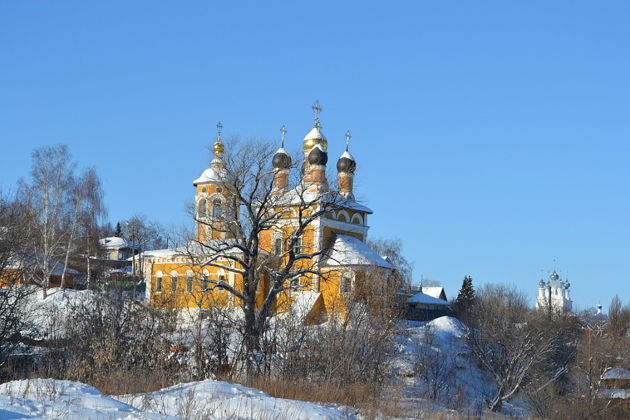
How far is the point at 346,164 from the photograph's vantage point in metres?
37.8

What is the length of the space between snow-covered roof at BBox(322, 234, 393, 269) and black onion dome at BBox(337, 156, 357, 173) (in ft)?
13.1

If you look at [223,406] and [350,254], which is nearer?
[223,406]

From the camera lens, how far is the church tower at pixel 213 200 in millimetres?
26203

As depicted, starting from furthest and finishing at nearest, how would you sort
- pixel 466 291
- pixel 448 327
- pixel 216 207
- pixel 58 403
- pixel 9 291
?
pixel 466 291 < pixel 448 327 < pixel 216 207 < pixel 9 291 < pixel 58 403

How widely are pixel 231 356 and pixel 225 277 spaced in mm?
19250

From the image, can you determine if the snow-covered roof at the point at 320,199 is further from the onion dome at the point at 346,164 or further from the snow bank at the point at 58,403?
the snow bank at the point at 58,403

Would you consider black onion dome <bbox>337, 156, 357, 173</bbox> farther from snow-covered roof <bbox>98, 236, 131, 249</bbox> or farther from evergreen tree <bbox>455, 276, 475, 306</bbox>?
snow-covered roof <bbox>98, 236, 131, 249</bbox>

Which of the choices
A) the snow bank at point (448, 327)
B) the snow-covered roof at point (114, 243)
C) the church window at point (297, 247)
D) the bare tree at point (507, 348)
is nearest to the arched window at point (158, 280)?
the church window at point (297, 247)

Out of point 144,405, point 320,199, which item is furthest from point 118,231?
point 144,405

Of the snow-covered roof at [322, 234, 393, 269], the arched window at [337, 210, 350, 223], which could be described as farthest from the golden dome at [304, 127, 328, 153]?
the snow-covered roof at [322, 234, 393, 269]

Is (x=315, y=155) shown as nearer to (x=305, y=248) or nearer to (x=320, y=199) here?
(x=305, y=248)

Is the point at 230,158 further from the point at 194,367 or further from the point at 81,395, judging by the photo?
the point at 81,395

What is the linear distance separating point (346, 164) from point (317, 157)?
8.57 feet

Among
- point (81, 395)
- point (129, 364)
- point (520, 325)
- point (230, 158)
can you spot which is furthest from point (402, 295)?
point (81, 395)
